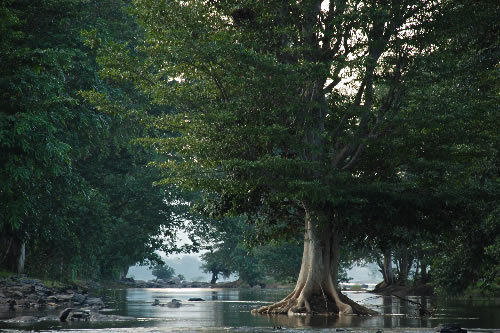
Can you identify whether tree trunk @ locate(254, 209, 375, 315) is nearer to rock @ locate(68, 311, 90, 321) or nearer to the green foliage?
rock @ locate(68, 311, 90, 321)

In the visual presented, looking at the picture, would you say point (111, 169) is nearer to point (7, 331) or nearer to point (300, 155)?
point (300, 155)

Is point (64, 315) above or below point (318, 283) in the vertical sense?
below

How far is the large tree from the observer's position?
2666 cm

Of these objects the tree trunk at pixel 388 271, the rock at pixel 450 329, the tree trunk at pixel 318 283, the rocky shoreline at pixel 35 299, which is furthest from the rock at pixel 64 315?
the tree trunk at pixel 388 271

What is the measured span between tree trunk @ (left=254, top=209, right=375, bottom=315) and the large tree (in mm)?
50

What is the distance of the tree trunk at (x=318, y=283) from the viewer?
28.3 meters

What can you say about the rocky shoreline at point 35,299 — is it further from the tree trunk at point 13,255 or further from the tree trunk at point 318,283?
the tree trunk at point 318,283

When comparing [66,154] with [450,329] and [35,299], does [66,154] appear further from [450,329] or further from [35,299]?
[450,329]

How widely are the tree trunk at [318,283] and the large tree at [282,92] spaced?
0.05m

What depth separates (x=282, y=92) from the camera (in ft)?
88.4

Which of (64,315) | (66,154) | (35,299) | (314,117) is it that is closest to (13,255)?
(35,299)

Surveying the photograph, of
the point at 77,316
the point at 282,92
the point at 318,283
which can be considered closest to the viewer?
the point at 77,316

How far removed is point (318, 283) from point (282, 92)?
8.11 metres

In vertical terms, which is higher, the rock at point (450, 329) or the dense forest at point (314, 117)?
the dense forest at point (314, 117)
